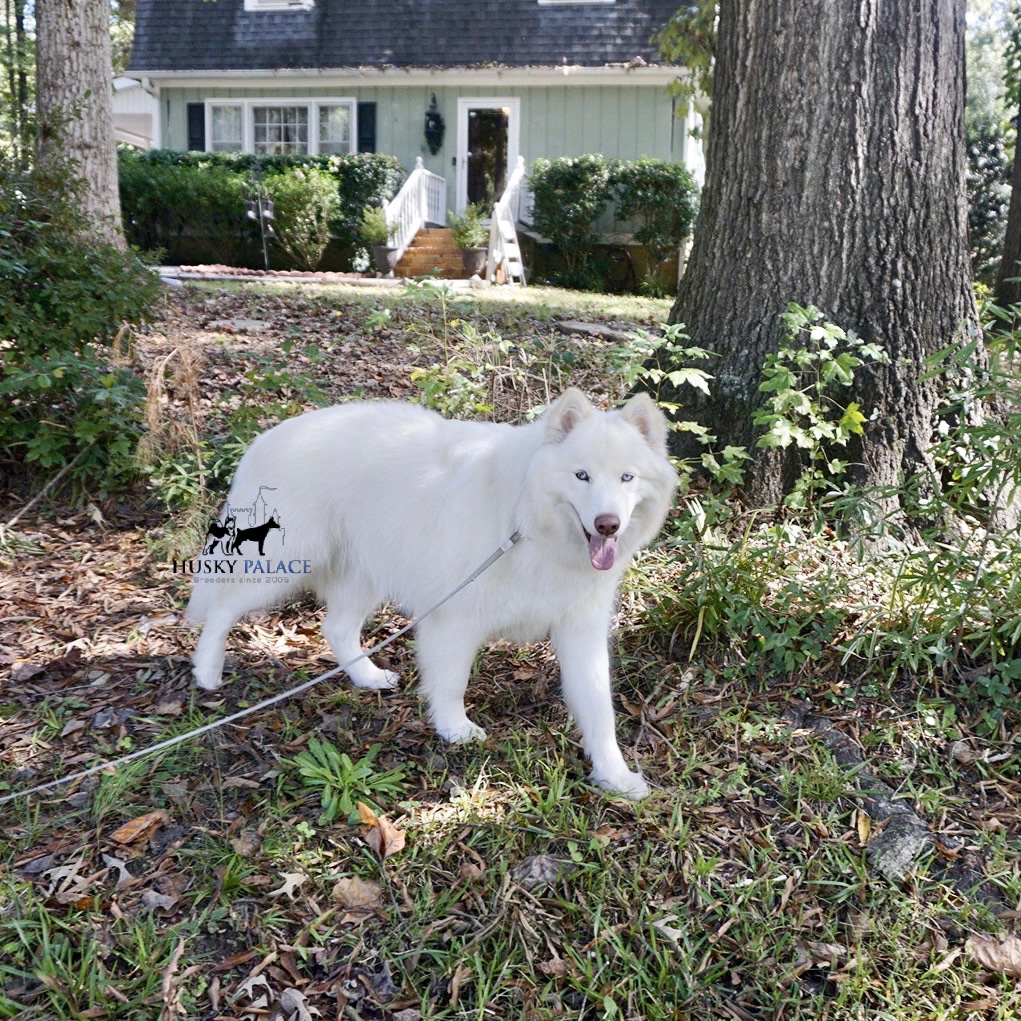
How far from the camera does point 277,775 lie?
332 centimetres

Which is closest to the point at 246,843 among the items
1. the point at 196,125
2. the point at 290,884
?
the point at 290,884

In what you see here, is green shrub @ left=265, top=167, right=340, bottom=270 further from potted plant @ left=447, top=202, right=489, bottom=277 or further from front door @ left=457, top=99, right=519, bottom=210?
front door @ left=457, top=99, right=519, bottom=210

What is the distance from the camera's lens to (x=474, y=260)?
56.4ft

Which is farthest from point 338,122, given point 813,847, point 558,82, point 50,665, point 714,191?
point 813,847

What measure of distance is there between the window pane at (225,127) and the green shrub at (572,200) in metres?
7.64

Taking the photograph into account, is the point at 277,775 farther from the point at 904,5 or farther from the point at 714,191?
the point at 904,5

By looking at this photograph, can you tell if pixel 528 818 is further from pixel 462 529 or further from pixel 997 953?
pixel 997 953

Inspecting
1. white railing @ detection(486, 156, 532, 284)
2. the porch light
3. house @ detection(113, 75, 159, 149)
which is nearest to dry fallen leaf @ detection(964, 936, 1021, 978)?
white railing @ detection(486, 156, 532, 284)

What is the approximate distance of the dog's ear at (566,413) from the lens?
10.1 feet

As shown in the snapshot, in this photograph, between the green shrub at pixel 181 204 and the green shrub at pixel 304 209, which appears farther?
the green shrub at pixel 181 204

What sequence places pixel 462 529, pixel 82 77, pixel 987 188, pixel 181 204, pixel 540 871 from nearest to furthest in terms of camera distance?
pixel 540 871 < pixel 462 529 < pixel 82 77 < pixel 181 204 < pixel 987 188

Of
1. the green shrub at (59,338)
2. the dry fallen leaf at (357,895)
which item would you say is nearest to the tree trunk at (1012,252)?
the green shrub at (59,338)

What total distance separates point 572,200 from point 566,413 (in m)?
15.3

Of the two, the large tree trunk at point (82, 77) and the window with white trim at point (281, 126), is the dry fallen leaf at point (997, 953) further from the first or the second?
the window with white trim at point (281, 126)
